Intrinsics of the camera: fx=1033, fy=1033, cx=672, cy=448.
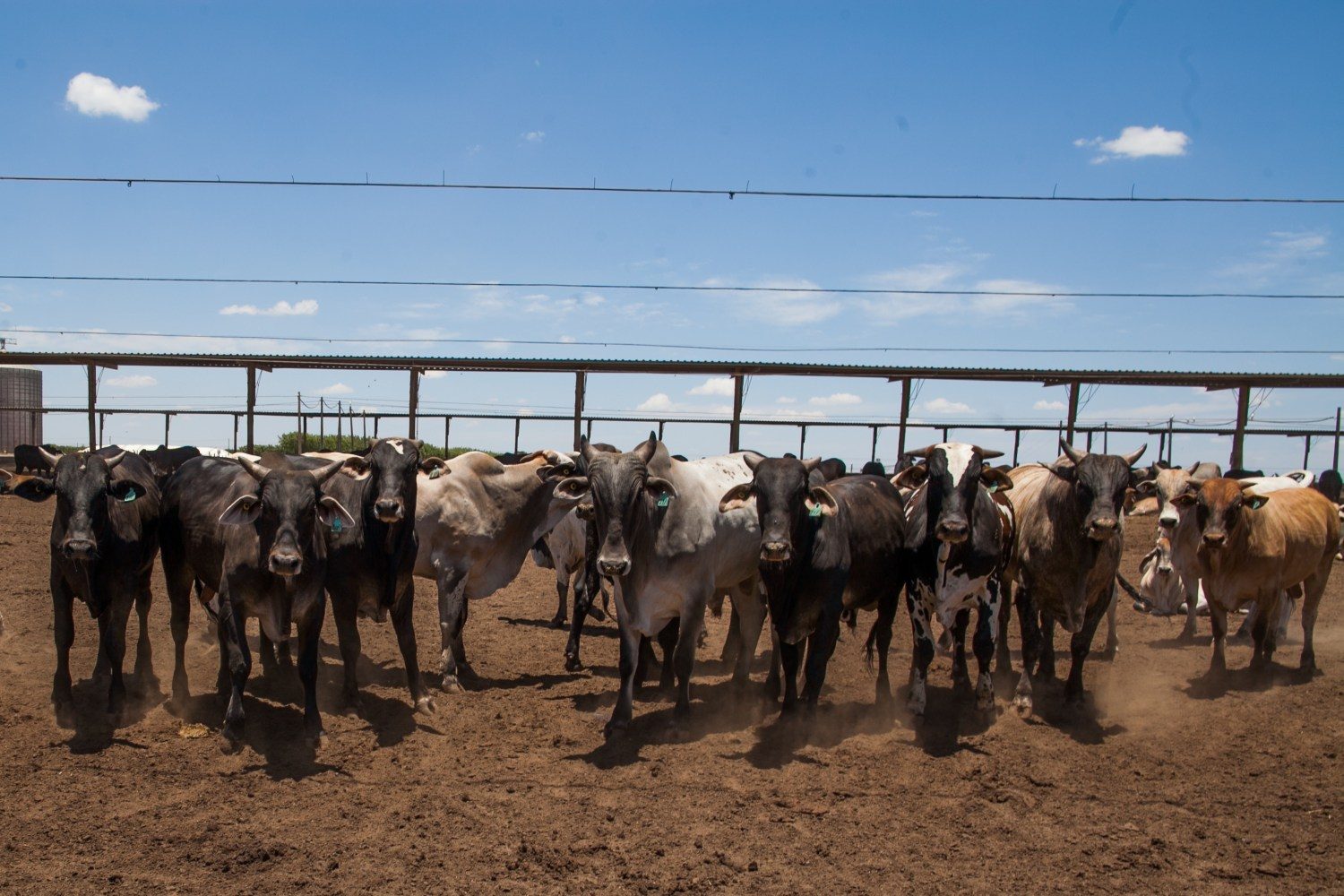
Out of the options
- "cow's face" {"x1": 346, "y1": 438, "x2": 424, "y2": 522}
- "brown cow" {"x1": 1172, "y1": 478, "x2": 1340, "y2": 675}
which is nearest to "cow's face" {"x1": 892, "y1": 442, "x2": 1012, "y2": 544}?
"brown cow" {"x1": 1172, "y1": 478, "x2": 1340, "y2": 675}

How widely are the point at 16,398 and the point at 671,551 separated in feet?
138

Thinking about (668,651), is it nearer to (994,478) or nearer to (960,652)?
(960,652)

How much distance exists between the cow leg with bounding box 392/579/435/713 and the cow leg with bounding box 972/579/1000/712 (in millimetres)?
4299

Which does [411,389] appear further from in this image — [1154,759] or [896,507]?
[1154,759]

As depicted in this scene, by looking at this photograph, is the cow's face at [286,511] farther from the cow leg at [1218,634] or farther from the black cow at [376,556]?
the cow leg at [1218,634]

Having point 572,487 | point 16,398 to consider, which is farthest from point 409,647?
point 16,398

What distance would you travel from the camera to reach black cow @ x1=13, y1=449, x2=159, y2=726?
24.3 ft

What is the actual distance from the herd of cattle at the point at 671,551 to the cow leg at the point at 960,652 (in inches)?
0.7

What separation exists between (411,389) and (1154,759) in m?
15.3

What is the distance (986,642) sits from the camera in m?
8.07

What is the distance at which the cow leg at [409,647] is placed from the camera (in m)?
8.12

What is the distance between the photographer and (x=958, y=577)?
8.01 m

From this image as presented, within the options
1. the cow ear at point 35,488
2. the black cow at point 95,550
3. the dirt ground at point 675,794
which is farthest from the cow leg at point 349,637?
the cow ear at point 35,488

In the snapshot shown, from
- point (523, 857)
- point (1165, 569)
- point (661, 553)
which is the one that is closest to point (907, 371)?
point (1165, 569)
